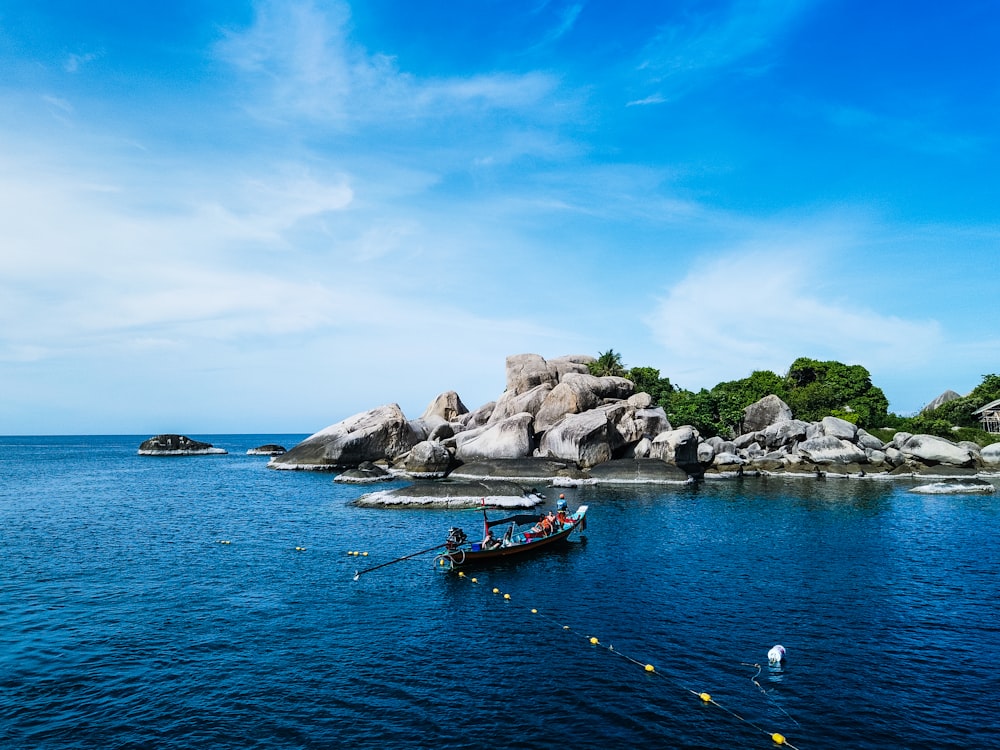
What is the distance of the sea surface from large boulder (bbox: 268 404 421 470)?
1830 inches

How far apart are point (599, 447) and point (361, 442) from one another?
1461 inches

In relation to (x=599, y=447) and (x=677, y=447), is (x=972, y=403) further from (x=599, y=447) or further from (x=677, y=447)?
(x=599, y=447)

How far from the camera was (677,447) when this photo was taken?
81125mm

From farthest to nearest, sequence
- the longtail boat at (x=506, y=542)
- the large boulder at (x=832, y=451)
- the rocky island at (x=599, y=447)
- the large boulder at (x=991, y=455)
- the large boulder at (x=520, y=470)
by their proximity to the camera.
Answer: the large boulder at (x=832, y=451) < the large boulder at (x=991, y=455) < the rocky island at (x=599, y=447) < the large boulder at (x=520, y=470) < the longtail boat at (x=506, y=542)

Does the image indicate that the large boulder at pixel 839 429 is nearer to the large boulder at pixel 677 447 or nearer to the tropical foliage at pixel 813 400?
the tropical foliage at pixel 813 400

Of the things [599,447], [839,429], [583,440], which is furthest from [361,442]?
[839,429]

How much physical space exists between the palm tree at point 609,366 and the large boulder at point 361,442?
33.8 metres

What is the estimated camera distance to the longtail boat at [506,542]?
36.4 meters

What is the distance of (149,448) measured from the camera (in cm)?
15575

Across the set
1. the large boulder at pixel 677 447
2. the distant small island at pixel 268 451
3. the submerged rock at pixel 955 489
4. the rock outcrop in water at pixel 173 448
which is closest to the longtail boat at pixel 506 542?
the large boulder at pixel 677 447

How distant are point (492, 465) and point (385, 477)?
46.9 feet

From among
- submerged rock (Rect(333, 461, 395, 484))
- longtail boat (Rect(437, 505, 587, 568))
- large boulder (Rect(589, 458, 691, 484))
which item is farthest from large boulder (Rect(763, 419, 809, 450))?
longtail boat (Rect(437, 505, 587, 568))

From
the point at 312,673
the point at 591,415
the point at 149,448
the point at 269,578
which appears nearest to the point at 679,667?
the point at 312,673

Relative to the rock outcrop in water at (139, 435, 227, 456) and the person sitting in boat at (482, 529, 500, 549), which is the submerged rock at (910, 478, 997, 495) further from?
the rock outcrop in water at (139, 435, 227, 456)
